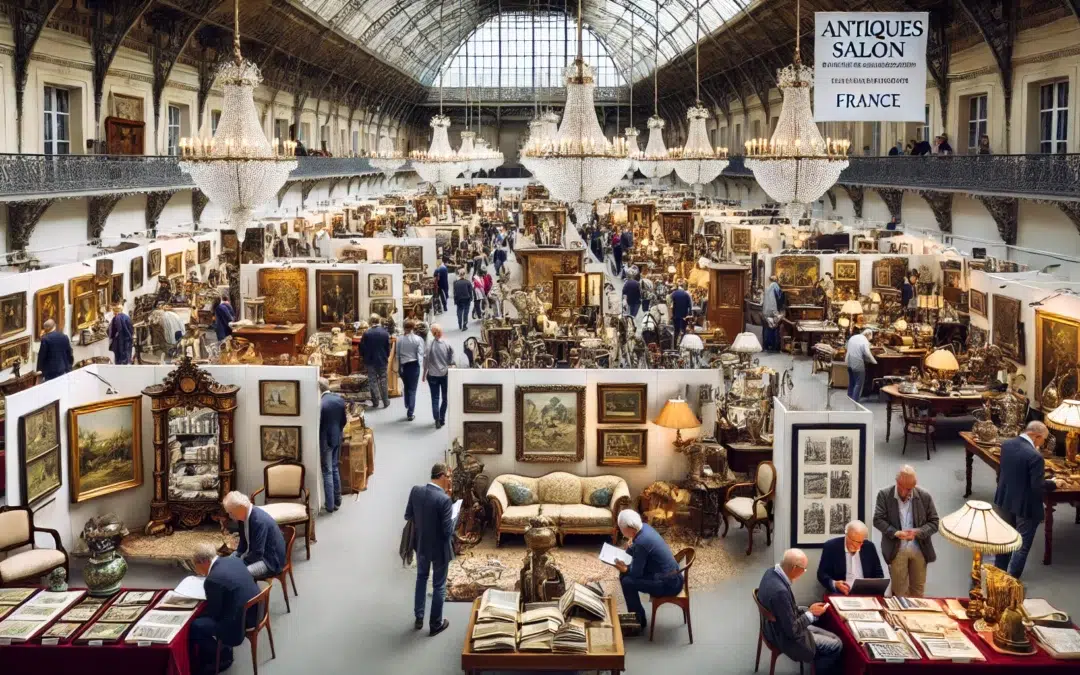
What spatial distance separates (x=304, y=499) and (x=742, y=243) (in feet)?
61.4

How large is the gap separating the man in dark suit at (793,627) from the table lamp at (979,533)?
100 centimetres

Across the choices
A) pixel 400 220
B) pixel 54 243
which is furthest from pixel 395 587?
pixel 400 220

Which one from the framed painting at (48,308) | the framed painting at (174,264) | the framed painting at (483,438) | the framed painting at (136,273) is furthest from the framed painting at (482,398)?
the framed painting at (174,264)

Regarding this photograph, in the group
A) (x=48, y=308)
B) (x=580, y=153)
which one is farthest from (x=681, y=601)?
(x=48, y=308)

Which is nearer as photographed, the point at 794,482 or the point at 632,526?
the point at 632,526

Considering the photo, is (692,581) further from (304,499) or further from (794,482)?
(304,499)

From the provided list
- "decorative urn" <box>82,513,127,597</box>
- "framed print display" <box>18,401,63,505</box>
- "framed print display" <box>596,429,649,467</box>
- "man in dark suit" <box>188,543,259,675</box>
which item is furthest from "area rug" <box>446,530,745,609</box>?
"framed print display" <box>18,401,63,505</box>

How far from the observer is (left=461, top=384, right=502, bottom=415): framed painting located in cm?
1115

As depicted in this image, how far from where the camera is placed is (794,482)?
30.4 feet

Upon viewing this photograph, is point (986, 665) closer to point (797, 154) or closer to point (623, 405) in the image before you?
point (623, 405)

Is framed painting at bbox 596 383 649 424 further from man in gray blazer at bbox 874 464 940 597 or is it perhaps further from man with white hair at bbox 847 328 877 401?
man with white hair at bbox 847 328 877 401

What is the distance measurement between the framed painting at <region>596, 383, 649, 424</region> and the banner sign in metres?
5.84

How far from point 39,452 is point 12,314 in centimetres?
577

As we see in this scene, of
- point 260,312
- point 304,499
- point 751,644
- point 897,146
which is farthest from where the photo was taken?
point 897,146
